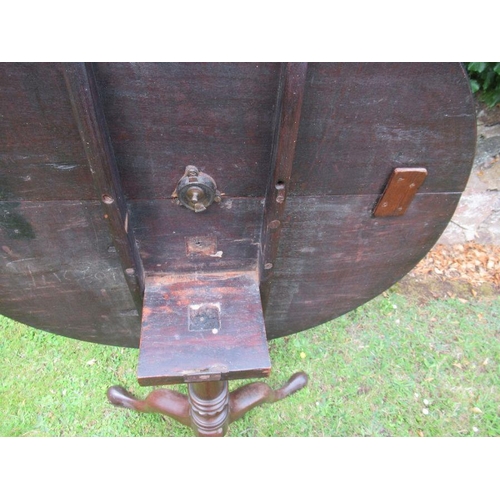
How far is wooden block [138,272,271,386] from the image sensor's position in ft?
4.27

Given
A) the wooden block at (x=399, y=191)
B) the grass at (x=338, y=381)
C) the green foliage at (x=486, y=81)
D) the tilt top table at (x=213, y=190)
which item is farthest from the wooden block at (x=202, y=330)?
the green foliage at (x=486, y=81)

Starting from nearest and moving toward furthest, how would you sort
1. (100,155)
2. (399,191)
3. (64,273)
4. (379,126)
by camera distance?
(100,155) → (379,126) → (399,191) → (64,273)

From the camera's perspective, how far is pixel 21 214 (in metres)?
1.25

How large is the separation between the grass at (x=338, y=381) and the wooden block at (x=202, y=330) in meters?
1.38

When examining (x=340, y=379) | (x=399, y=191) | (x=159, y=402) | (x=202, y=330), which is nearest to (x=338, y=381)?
(x=340, y=379)

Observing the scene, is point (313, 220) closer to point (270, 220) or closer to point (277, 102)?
point (270, 220)

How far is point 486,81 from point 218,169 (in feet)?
6.78

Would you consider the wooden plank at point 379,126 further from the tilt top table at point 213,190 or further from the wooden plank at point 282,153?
the wooden plank at point 282,153

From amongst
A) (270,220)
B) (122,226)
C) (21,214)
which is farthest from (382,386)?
(21,214)

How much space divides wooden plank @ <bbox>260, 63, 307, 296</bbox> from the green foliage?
6.03 feet

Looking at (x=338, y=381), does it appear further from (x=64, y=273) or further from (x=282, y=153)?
(x=282, y=153)

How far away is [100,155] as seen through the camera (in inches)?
39.3

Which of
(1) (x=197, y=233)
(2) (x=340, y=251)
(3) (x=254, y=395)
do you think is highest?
(1) (x=197, y=233)

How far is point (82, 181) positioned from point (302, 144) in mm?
669
